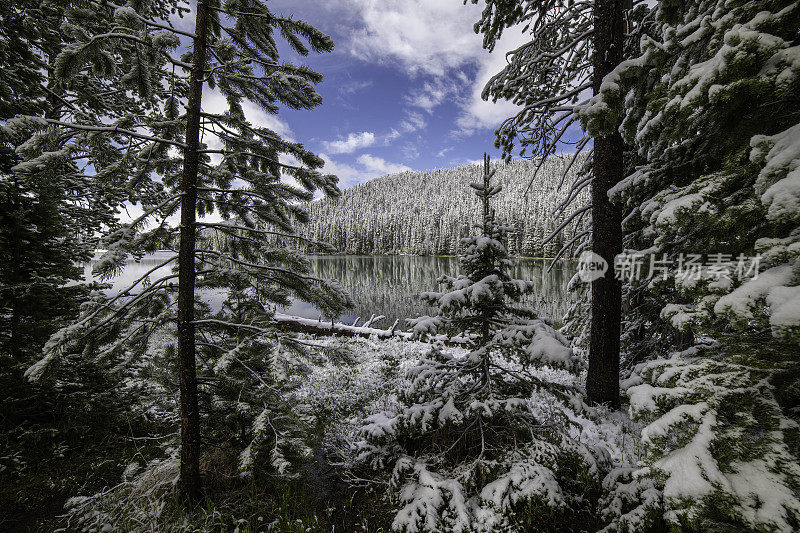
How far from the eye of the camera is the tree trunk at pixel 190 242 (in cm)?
333

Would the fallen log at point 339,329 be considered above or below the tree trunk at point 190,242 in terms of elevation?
below

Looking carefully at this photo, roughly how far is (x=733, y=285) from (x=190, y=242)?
4993 mm

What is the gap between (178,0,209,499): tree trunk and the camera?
10.9ft

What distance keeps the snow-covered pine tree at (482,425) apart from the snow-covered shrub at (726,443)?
1.38m

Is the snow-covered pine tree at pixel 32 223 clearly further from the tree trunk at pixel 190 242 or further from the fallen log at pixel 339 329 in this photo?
the fallen log at pixel 339 329

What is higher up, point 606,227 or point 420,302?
point 606,227

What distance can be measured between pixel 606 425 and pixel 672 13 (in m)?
5.93

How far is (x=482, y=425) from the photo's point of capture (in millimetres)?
4145

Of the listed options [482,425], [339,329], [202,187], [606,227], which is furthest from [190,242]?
[339,329]
